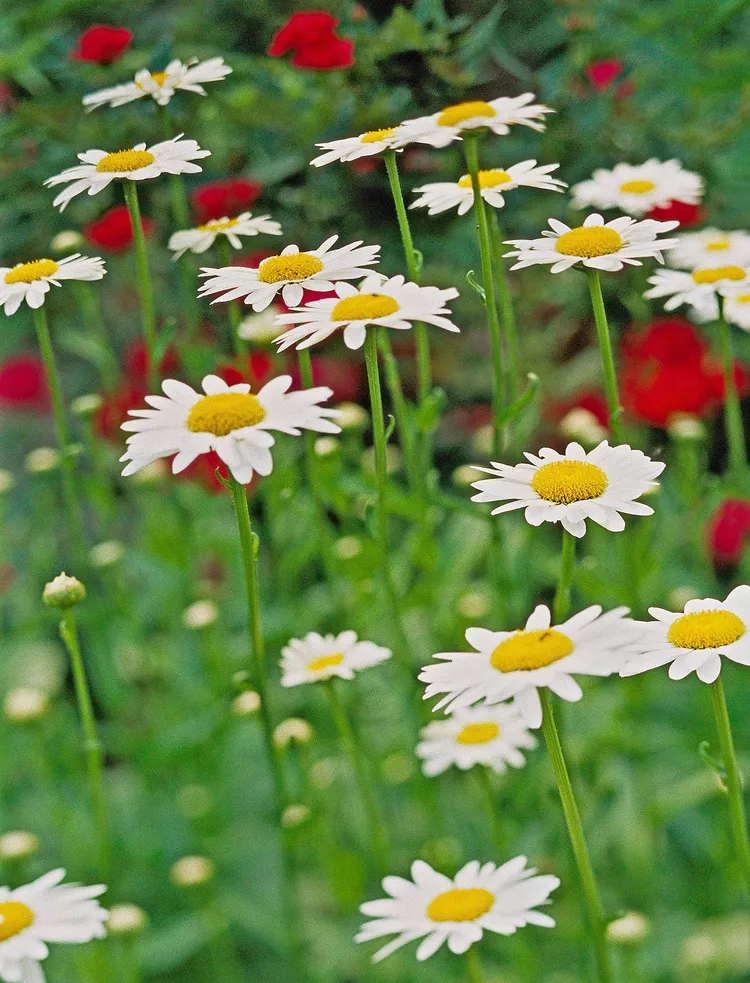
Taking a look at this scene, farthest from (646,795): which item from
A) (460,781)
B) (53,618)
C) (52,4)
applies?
(52,4)

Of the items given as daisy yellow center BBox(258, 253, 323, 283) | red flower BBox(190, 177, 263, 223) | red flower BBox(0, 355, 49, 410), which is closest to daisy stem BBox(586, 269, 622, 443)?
daisy yellow center BBox(258, 253, 323, 283)

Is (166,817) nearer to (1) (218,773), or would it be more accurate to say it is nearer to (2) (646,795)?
(1) (218,773)

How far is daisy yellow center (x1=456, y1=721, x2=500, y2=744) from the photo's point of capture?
80 cm

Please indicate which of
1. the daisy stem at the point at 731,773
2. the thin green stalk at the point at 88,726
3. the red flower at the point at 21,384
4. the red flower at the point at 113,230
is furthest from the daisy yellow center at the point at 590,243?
the red flower at the point at 21,384

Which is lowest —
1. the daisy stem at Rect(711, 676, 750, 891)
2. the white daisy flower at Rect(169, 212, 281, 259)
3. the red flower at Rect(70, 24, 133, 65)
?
the daisy stem at Rect(711, 676, 750, 891)

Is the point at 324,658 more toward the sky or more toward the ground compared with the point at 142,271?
more toward the ground

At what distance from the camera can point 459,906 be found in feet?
1.85

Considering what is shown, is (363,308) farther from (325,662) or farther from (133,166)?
(325,662)

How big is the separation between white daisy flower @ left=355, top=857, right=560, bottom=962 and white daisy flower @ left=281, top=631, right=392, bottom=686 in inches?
6.4

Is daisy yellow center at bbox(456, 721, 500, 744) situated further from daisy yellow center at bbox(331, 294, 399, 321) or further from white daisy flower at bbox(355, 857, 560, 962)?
daisy yellow center at bbox(331, 294, 399, 321)

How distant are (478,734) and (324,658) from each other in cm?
11

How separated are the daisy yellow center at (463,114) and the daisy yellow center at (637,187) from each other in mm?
270

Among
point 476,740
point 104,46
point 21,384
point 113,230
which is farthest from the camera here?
point 21,384

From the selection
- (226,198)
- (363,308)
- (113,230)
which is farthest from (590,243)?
(113,230)
